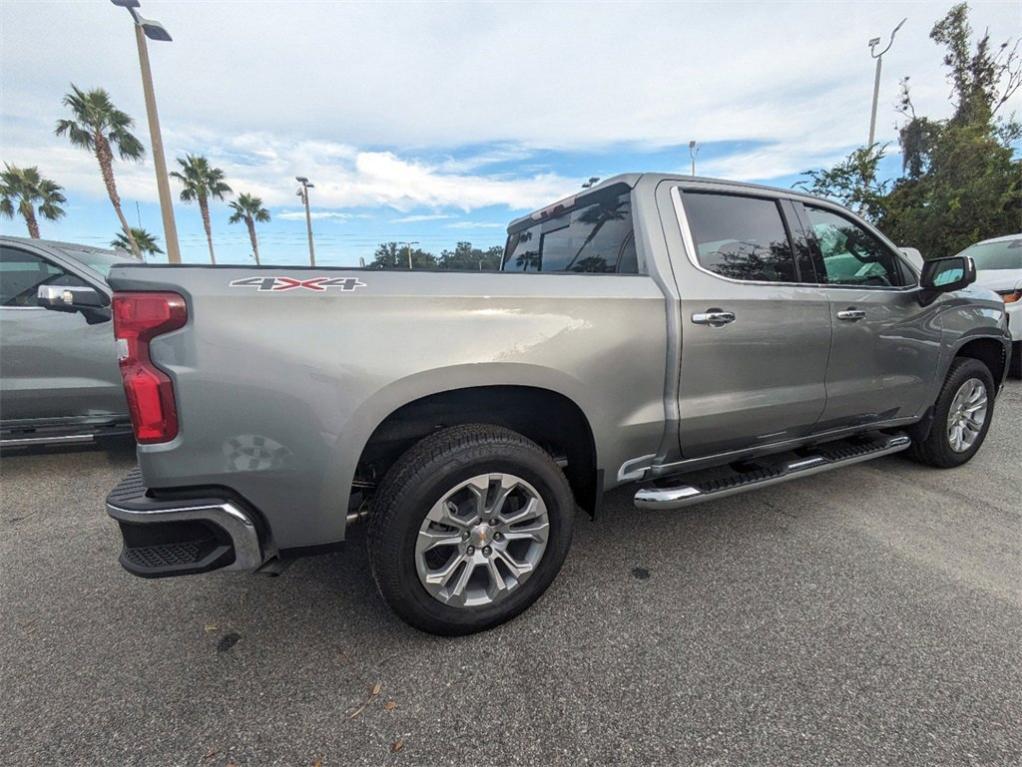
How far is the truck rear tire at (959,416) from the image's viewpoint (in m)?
3.51

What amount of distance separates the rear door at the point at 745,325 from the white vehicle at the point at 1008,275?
460 centimetres

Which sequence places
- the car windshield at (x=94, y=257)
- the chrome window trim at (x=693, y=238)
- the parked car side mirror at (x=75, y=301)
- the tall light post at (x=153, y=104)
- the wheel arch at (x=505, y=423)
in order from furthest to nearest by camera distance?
1. the tall light post at (x=153, y=104)
2. the car windshield at (x=94, y=257)
3. the parked car side mirror at (x=75, y=301)
4. the chrome window trim at (x=693, y=238)
5. the wheel arch at (x=505, y=423)

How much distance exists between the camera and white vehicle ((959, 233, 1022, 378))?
5.92 meters

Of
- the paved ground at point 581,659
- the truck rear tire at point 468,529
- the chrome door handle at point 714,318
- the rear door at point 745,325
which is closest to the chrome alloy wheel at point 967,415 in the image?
the paved ground at point 581,659

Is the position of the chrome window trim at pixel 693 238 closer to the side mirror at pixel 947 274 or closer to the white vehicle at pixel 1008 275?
the side mirror at pixel 947 274

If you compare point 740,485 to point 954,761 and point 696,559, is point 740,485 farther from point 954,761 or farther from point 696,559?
point 954,761

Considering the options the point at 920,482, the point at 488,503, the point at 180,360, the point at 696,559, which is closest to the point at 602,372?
the point at 488,503

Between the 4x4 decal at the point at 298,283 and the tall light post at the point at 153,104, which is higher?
the tall light post at the point at 153,104

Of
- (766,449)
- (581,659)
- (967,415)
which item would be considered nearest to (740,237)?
(766,449)

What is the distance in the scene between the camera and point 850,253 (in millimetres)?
3096

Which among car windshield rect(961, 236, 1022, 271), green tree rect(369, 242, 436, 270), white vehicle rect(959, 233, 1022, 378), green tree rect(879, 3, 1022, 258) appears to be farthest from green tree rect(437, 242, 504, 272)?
green tree rect(879, 3, 1022, 258)

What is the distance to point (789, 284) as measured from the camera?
266 cm

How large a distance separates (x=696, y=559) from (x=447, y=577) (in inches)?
55.0

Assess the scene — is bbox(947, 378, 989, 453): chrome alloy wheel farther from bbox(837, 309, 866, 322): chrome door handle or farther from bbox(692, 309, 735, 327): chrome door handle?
bbox(692, 309, 735, 327): chrome door handle
